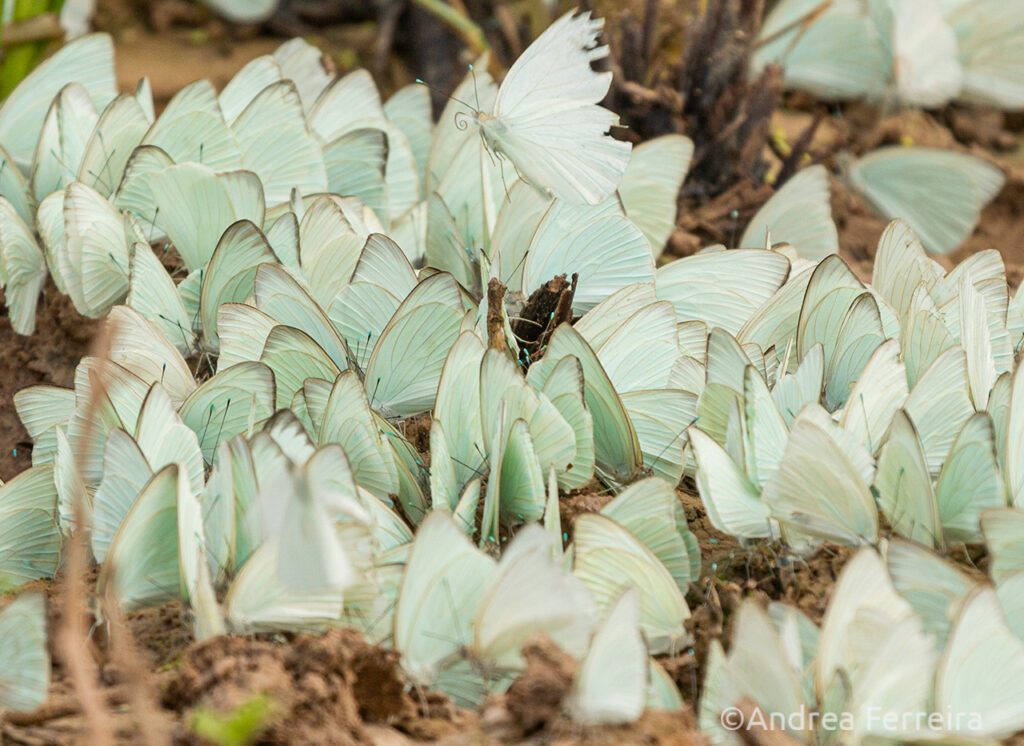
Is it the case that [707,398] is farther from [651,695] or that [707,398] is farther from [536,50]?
[536,50]

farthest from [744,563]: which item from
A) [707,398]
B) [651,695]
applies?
[651,695]

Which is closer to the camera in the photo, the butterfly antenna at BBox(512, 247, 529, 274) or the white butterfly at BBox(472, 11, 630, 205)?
the white butterfly at BBox(472, 11, 630, 205)

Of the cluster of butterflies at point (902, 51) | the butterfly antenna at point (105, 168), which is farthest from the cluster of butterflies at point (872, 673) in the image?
the cluster of butterflies at point (902, 51)

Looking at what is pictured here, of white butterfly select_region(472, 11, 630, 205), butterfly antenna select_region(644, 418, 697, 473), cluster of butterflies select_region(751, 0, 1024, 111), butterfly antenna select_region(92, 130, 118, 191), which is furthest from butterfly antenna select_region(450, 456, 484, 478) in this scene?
cluster of butterflies select_region(751, 0, 1024, 111)

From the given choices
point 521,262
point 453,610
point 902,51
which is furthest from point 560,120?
point 902,51

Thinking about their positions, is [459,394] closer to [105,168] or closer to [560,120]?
[560,120]

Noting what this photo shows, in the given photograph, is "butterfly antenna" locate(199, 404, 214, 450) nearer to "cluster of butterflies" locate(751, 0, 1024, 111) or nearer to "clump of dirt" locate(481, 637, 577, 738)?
"clump of dirt" locate(481, 637, 577, 738)
